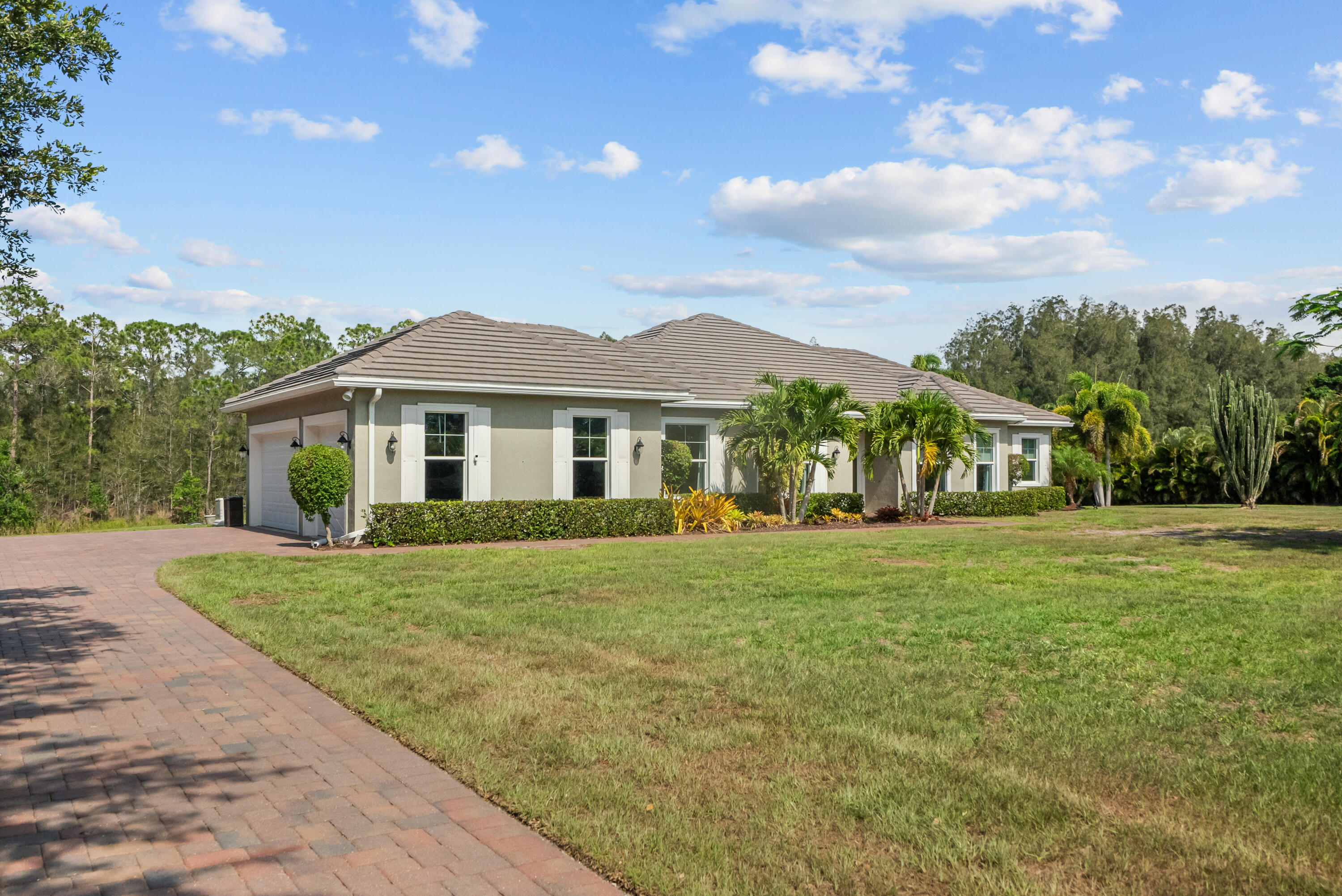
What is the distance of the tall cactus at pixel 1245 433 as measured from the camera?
29.1m

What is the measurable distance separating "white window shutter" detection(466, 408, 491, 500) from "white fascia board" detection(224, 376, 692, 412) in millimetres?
581

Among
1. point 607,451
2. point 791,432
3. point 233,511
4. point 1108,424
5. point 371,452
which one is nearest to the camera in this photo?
point 371,452

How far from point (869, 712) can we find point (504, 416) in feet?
45.5

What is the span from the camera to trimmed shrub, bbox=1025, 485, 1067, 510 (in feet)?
89.6

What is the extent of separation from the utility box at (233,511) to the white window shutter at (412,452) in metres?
8.65

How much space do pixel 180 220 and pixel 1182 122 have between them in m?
20.0

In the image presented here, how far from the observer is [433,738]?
5.23 metres

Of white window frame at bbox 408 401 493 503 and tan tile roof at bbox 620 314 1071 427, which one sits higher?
tan tile roof at bbox 620 314 1071 427

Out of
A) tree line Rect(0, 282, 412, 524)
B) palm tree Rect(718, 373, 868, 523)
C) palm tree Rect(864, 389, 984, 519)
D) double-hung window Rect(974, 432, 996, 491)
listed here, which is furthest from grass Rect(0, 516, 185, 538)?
double-hung window Rect(974, 432, 996, 491)

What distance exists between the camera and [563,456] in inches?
748

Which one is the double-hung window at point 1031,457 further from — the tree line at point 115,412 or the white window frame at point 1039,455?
the tree line at point 115,412

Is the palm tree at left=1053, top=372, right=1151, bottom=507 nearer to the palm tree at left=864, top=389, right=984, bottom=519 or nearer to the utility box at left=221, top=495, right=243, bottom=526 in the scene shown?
the palm tree at left=864, top=389, right=984, bottom=519

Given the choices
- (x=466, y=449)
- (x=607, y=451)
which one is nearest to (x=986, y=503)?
(x=607, y=451)

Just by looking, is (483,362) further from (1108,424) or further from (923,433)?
(1108,424)
